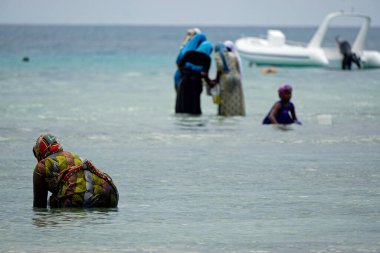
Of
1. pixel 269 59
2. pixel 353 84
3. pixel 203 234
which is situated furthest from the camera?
pixel 269 59

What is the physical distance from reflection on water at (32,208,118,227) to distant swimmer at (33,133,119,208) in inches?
2.1

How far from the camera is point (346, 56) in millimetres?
40125

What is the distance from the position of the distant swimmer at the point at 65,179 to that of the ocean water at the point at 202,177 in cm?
12

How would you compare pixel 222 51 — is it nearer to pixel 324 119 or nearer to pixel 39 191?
pixel 324 119

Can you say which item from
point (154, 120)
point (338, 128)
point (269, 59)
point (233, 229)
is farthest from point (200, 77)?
point (269, 59)

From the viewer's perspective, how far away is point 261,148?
45.8 ft

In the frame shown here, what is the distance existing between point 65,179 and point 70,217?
0.32m

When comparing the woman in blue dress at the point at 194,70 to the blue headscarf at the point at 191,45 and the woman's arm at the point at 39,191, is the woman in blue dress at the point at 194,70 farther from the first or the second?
the woman's arm at the point at 39,191

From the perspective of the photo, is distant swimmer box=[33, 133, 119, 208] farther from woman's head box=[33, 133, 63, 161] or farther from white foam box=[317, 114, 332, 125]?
white foam box=[317, 114, 332, 125]

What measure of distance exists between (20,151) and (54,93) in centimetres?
1244

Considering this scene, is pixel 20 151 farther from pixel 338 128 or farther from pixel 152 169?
pixel 338 128

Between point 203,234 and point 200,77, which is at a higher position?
point 200,77

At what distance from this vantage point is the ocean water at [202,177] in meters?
8.02

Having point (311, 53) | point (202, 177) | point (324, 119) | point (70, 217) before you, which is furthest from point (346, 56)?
point (70, 217)
